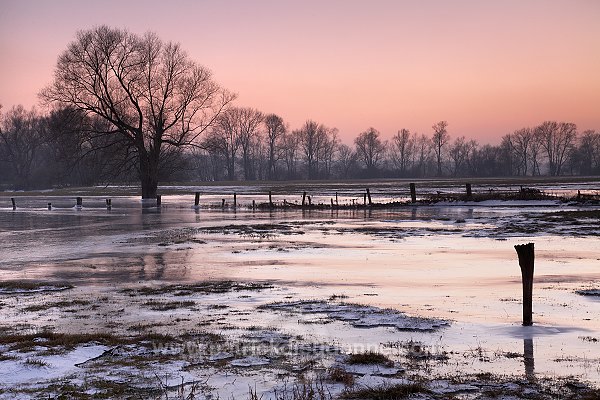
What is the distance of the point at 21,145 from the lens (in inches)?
5089

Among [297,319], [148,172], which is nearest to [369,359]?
[297,319]

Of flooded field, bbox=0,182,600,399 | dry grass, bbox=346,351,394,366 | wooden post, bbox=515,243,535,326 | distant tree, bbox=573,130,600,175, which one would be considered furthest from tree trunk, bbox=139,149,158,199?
distant tree, bbox=573,130,600,175

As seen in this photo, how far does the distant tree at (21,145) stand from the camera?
124m

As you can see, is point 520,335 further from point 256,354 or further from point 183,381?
point 183,381

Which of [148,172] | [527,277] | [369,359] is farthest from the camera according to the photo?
[148,172]

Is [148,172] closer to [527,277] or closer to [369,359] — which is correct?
[527,277]

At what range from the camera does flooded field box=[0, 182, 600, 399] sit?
7590 millimetres

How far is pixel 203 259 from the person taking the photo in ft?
65.2

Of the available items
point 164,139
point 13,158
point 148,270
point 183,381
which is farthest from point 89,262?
point 13,158

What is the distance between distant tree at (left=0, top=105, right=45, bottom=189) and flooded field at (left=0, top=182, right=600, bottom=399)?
10831cm

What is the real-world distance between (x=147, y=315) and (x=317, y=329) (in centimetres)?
323

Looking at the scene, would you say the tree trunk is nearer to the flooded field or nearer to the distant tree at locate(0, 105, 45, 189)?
the flooded field

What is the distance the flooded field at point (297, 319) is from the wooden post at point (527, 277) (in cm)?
25

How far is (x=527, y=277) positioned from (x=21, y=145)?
133 meters
